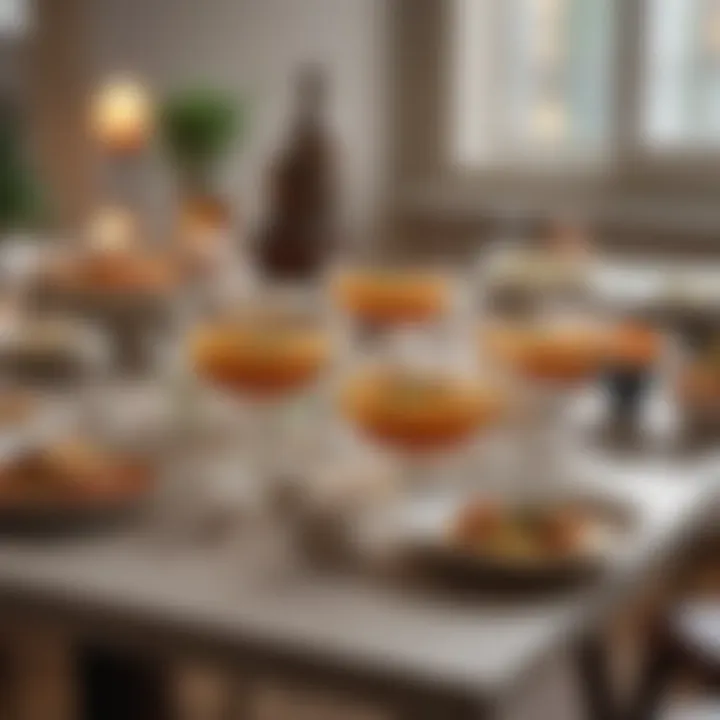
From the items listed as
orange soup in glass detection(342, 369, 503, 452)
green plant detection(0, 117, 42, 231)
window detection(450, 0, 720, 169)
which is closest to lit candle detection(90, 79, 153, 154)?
green plant detection(0, 117, 42, 231)

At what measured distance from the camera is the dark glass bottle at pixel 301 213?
7.50 ft

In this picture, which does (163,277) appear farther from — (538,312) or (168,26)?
(168,26)

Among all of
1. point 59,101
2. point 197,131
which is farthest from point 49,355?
point 59,101

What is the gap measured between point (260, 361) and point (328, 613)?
421 millimetres

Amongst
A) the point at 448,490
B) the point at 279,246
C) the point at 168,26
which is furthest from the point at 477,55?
the point at 448,490

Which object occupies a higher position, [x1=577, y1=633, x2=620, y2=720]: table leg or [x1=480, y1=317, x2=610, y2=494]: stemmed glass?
[x1=480, y1=317, x2=610, y2=494]: stemmed glass

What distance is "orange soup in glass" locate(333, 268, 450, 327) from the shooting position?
213 cm

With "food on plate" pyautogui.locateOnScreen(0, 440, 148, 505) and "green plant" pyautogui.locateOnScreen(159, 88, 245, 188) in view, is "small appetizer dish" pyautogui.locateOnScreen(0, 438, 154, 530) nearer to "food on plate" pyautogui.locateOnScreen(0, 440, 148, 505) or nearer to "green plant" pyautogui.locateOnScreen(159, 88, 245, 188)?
"food on plate" pyautogui.locateOnScreen(0, 440, 148, 505)

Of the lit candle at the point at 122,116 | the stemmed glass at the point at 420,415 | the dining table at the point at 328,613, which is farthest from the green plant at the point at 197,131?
the dining table at the point at 328,613

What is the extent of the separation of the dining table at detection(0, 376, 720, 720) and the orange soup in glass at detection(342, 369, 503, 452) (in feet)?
0.52

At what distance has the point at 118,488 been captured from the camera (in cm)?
142

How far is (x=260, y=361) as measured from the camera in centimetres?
156

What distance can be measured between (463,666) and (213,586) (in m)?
0.25

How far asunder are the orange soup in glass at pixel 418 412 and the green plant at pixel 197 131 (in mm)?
1763
